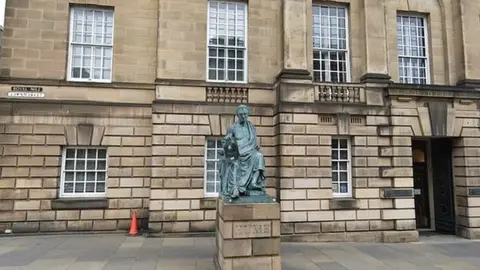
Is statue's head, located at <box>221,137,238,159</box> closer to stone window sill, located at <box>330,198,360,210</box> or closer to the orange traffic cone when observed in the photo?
stone window sill, located at <box>330,198,360,210</box>

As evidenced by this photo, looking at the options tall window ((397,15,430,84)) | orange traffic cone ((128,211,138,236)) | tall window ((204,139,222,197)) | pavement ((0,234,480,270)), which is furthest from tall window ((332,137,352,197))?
orange traffic cone ((128,211,138,236))

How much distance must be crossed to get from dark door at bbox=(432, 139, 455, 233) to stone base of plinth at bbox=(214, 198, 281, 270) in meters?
9.17

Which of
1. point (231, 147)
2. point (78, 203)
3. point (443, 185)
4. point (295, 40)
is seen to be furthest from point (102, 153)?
point (443, 185)

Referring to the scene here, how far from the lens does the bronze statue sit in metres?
6.99

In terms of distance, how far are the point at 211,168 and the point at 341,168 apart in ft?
14.6

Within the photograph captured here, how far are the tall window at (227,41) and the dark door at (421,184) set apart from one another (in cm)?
751

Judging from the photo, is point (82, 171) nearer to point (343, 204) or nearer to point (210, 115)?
point (210, 115)

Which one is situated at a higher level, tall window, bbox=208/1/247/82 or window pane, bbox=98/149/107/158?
tall window, bbox=208/1/247/82

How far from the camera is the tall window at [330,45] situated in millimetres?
12797

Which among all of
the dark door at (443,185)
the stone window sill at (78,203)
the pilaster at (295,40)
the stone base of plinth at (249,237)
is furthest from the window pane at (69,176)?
the dark door at (443,185)

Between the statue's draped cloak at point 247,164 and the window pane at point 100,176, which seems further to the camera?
the window pane at point 100,176

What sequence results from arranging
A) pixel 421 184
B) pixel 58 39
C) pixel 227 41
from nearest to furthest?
pixel 58 39 → pixel 227 41 → pixel 421 184

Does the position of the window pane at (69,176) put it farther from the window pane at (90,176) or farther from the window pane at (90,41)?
the window pane at (90,41)

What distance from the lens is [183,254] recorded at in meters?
8.90
